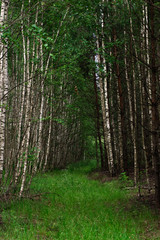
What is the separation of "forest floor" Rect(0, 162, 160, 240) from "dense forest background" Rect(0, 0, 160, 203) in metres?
0.69

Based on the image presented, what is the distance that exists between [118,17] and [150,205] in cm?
610

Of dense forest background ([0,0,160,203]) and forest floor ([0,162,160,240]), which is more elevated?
dense forest background ([0,0,160,203])

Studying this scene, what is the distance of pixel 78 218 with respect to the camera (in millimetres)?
4910

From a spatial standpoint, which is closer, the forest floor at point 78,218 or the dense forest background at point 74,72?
the forest floor at point 78,218

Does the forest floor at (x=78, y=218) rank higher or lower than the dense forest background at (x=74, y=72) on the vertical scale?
lower

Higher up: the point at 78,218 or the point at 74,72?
the point at 74,72

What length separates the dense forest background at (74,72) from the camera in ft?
17.1

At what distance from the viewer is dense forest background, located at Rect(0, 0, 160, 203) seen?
5.22 m

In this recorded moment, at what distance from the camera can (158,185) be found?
5.20 m

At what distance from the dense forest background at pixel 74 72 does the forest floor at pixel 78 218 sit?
0.69 meters

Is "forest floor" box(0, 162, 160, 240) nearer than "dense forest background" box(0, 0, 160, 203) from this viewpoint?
Yes

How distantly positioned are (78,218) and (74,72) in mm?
6075

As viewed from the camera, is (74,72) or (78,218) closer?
(78,218)

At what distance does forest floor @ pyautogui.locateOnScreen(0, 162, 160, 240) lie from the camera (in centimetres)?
397
